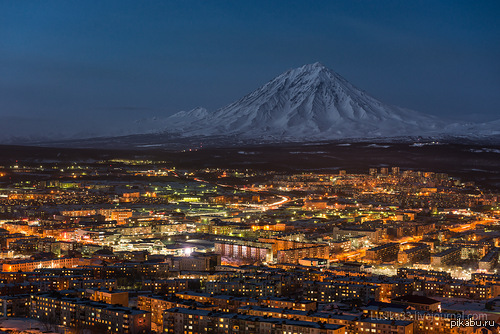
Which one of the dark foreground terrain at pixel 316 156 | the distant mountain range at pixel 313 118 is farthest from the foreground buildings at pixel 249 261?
the distant mountain range at pixel 313 118

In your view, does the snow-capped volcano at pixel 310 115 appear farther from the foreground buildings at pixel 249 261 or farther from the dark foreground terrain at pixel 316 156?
the foreground buildings at pixel 249 261

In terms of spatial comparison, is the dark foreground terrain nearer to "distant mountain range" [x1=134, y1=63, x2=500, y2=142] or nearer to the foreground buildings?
"distant mountain range" [x1=134, y1=63, x2=500, y2=142]

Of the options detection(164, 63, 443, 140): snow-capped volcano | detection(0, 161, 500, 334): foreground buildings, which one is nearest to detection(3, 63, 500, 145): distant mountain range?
detection(164, 63, 443, 140): snow-capped volcano

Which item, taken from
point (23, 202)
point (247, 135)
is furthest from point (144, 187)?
point (247, 135)

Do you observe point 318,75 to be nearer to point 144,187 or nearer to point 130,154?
point 130,154

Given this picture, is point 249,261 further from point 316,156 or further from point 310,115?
point 310,115

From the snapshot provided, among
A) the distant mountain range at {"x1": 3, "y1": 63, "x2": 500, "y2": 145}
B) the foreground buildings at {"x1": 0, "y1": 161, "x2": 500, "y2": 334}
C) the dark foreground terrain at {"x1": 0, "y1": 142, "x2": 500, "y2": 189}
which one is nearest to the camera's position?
the foreground buildings at {"x1": 0, "y1": 161, "x2": 500, "y2": 334}

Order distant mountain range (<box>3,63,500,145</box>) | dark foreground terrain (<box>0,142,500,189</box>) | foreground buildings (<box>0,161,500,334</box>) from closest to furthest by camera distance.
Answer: foreground buildings (<box>0,161,500,334</box>) < dark foreground terrain (<box>0,142,500,189</box>) < distant mountain range (<box>3,63,500,145</box>)
